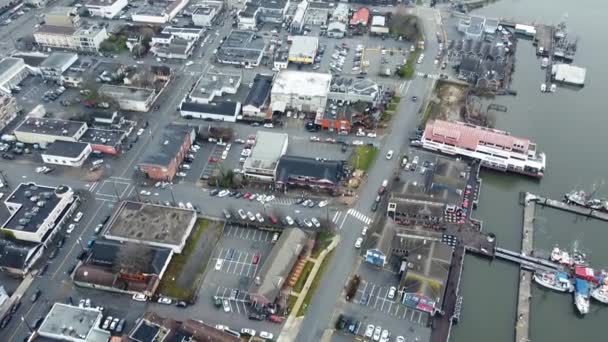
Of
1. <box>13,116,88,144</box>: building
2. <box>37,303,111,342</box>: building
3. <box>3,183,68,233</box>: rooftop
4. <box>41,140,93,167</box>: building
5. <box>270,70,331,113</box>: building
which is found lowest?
<box>37,303,111,342</box>: building

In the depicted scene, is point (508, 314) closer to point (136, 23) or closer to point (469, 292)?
point (469, 292)

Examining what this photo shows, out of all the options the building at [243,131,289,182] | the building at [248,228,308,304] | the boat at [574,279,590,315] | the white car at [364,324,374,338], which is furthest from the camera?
the building at [243,131,289,182]

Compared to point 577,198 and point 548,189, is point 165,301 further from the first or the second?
point 577,198

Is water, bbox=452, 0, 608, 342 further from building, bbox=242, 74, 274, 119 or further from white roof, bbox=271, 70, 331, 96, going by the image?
building, bbox=242, 74, 274, 119

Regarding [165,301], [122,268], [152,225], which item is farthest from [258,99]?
[165,301]

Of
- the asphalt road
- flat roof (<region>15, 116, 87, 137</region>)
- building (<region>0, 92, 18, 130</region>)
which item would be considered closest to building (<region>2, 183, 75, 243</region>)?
flat roof (<region>15, 116, 87, 137</region>)

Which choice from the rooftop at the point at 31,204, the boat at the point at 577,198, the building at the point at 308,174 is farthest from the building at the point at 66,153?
the boat at the point at 577,198

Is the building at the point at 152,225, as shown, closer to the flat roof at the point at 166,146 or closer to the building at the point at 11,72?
the flat roof at the point at 166,146
